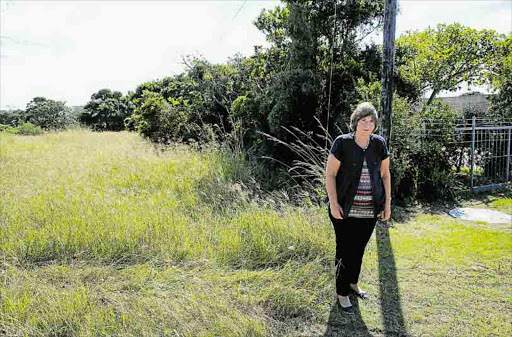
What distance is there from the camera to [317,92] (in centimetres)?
821

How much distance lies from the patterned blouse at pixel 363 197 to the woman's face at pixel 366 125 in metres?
0.25

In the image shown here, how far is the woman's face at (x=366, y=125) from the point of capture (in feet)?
9.50

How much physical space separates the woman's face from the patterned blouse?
249 mm

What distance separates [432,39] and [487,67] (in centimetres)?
206

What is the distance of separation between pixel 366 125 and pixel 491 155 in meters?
6.64

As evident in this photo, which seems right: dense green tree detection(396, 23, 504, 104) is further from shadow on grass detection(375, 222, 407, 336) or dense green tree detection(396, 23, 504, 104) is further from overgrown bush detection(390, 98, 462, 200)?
shadow on grass detection(375, 222, 407, 336)

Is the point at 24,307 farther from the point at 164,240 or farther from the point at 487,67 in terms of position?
the point at 487,67

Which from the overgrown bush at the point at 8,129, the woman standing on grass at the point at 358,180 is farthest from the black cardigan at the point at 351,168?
the overgrown bush at the point at 8,129

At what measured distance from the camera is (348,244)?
3086 millimetres

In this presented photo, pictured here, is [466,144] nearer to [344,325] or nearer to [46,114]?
[344,325]

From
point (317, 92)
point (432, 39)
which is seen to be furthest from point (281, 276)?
point (432, 39)

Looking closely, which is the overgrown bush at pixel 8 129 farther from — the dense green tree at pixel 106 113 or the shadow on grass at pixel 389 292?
the shadow on grass at pixel 389 292

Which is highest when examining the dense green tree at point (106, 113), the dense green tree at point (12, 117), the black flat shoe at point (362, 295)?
the dense green tree at point (106, 113)

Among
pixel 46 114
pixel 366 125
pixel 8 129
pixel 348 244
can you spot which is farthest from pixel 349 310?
pixel 46 114
